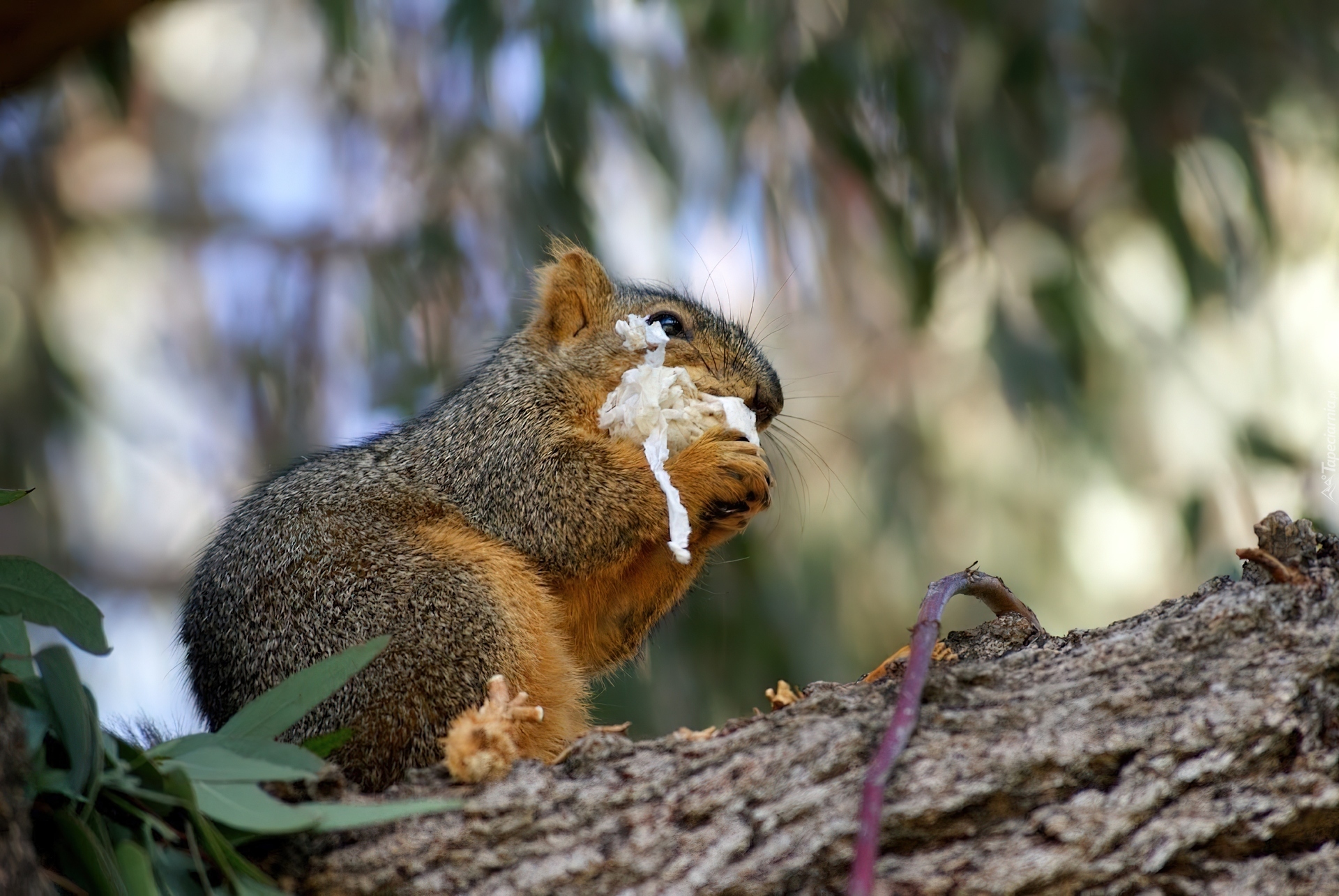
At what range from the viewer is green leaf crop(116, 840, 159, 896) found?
54.6 inches

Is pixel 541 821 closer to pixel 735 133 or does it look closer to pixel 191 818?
pixel 191 818

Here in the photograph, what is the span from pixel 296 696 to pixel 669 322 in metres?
1.26

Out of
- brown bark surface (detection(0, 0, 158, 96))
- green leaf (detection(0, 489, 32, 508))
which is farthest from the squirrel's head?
brown bark surface (detection(0, 0, 158, 96))

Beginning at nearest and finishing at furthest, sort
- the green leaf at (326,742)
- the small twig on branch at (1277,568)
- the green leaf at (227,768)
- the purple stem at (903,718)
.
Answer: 1. the purple stem at (903,718)
2. the green leaf at (227,768)
3. the small twig on branch at (1277,568)
4. the green leaf at (326,742)

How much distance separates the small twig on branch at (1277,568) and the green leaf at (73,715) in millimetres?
1362

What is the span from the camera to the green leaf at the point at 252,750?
1512 millimetres

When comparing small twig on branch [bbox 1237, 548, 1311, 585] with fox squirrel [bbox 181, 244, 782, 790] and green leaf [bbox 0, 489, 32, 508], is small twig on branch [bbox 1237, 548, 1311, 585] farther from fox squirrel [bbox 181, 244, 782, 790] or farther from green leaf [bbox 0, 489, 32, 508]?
green leaf [bbox 0, 489, 32, 508]


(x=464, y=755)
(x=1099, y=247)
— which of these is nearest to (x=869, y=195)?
(x=1099, y=247)

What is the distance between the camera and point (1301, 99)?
4398 mm

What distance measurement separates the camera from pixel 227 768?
1537 mm

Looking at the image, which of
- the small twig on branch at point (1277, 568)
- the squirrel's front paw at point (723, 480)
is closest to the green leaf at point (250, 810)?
the squirrel's front paw at point (723, 480)

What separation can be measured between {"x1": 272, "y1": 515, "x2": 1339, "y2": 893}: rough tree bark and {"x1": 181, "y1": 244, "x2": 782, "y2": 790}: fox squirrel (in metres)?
A: 0.20

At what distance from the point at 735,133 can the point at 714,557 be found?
2160 mm

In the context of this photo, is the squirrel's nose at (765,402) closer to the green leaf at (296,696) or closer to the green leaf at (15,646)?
the green leaf at (296,696)
